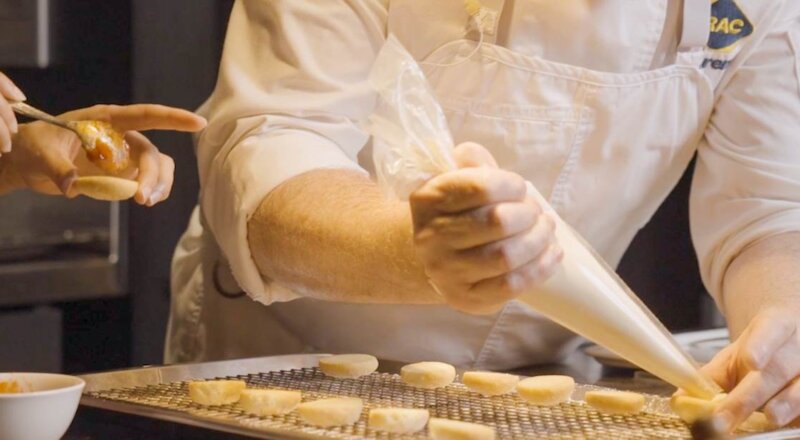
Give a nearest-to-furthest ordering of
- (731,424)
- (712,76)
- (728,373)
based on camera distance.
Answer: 1. (731,424)
2. (728,373)
3. (712,76)

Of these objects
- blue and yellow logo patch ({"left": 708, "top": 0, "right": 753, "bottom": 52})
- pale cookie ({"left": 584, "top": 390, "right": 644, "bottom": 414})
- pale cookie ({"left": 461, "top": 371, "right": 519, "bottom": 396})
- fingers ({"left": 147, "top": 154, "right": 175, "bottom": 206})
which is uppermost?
blue and yellow logo patch ({"left": 708, "top": 0, "right": 753, "bottom": 52})

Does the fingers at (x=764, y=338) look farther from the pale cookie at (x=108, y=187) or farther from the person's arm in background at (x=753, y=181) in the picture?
the pale cookie at (x=108, y=187)

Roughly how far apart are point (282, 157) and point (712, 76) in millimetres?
618

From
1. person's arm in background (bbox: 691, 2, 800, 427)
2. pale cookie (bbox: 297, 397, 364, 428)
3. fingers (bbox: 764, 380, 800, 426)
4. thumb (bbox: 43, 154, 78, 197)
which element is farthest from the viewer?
person's arm in background (bbox: 691, 2, 800, 427)

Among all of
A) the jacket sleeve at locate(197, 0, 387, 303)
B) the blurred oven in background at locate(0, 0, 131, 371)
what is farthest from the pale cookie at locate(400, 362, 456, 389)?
the blurred oven in background at locate(0, 0, 131, 371)

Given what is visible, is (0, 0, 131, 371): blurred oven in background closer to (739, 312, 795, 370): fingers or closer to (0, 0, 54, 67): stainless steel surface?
(0, 0, 54, 67): stainless steel surface

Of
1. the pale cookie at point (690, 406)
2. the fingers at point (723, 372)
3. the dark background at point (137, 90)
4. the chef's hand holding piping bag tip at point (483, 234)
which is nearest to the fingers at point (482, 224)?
the chef's hand holding piping bag tip at point (483, 234)

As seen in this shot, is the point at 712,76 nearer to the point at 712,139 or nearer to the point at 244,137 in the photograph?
the point at 712,139

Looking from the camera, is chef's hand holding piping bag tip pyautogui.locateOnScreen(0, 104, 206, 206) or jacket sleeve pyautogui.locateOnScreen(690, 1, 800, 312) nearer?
chef's hand holding piping bag tip pyautogui.locateOnScreen(0, 104, 206, 206)

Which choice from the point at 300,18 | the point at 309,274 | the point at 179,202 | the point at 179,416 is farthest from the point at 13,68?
the point at 179,416

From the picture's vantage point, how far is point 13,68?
291 centimetres

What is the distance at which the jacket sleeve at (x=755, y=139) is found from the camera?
180 cm

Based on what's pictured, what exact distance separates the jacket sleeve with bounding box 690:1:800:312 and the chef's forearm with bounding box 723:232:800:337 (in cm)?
5

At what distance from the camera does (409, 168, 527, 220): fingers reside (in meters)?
1.09
